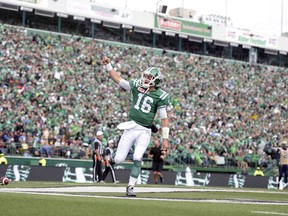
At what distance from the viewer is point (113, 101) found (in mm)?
36656

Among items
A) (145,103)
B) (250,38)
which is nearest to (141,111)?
(145,103)

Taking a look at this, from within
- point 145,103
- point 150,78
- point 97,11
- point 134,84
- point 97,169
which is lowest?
point 97,169

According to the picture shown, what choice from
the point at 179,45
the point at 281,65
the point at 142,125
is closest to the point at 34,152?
the point at 142,125

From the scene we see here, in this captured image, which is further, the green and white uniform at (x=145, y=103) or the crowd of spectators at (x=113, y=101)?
the crowd of spectators at (x=113, y=101)

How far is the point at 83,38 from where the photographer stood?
4375cm

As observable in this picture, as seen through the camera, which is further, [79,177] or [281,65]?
[281,65]

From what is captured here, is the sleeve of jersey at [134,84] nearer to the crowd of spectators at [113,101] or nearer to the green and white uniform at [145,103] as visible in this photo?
the green and white uniform at [145,103]

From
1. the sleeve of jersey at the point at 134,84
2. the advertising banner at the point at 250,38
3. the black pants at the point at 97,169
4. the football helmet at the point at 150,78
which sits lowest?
the black pants at the point at 97,169

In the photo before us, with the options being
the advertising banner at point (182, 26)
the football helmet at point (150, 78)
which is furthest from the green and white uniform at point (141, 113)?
the advertising banner at point (182, 26)

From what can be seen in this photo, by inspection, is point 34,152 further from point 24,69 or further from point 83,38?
point 83,38

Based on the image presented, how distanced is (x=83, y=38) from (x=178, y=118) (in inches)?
404

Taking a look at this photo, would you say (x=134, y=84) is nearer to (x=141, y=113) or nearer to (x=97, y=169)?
(x=141, y=113)

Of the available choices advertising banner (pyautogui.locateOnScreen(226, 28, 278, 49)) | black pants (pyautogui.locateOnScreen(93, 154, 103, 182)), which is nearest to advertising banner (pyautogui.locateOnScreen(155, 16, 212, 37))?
advertising banner (pyautogui.locateOnScreen(226, 28, 278, 49))

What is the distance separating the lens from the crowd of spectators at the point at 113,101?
30000 mm
